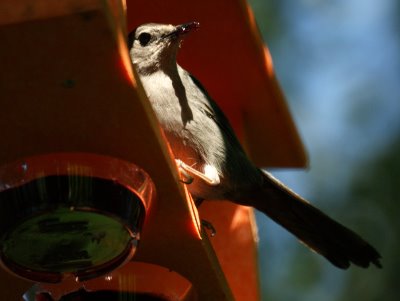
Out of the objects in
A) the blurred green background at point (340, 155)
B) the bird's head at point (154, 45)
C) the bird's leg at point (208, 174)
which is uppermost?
the bird's head at point (154, 45)

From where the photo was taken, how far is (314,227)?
14.4 feet

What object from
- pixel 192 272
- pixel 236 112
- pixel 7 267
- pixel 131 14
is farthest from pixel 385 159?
pixel 7 267

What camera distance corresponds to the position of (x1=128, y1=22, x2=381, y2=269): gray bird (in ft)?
13.0

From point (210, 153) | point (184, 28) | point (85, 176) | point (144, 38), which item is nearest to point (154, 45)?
point (144, 38)

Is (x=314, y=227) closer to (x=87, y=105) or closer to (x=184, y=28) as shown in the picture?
(x=184, y=28)

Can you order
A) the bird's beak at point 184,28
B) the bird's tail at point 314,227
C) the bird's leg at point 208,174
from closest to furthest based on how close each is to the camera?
1. the bird's leg at point 208,174
2. the bird's beak at point 184,28
3. the bird's tail at point 314,227

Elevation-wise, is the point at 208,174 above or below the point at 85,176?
below

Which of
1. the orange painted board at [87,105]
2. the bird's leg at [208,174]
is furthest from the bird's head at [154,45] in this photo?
the orange painted board at [87,105]

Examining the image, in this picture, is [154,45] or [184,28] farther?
[154,45]

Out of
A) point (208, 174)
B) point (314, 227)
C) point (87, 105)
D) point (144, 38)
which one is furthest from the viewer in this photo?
Result: point (314, 227)

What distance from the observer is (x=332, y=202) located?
7242 mm

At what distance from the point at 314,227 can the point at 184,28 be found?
1263 millimetres

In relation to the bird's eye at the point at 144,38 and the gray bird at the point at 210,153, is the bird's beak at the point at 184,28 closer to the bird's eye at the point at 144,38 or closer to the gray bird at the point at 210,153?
the gray bird at the point at 210,153

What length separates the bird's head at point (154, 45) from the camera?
409 centimetres
